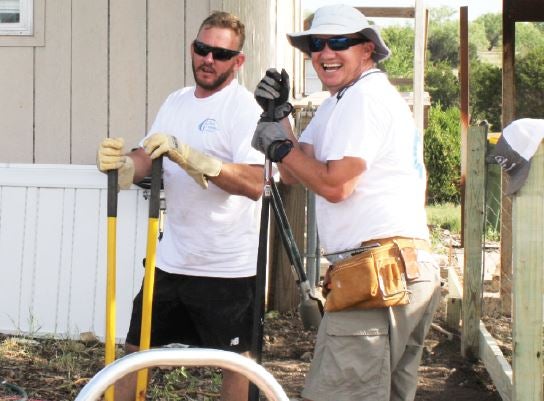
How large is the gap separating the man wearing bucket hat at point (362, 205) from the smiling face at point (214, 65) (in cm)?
64

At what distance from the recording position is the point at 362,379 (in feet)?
10.9

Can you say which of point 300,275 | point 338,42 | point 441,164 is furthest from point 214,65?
point 441,164

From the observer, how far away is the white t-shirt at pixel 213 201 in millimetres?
3949

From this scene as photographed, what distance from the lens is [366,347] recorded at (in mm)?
3330

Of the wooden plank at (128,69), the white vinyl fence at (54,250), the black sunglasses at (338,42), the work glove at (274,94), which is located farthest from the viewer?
the white vinyl fence at (54,250)

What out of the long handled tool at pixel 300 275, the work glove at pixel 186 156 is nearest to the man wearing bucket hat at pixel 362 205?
the work glove at pixel 186 156

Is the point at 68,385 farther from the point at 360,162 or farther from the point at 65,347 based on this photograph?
the point at 360,162

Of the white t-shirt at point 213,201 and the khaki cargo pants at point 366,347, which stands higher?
the white t-shirt at point 213,201

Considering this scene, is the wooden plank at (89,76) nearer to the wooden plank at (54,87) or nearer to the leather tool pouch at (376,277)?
the wooden plank at (54,87)

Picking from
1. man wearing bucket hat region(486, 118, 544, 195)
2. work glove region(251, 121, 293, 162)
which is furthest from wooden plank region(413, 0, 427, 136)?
work glove region(251, 121, 293, 162)

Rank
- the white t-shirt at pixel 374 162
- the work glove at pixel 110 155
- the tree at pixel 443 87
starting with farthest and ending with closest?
the tree at pixel 443 87
the work glove at pixel 110 155
the white t-shirt at pixel 374 162

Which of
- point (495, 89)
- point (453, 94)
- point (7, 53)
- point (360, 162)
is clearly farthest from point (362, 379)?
point (453, 94)

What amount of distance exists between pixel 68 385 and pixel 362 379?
2.42 metres

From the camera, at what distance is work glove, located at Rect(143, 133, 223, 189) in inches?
140
